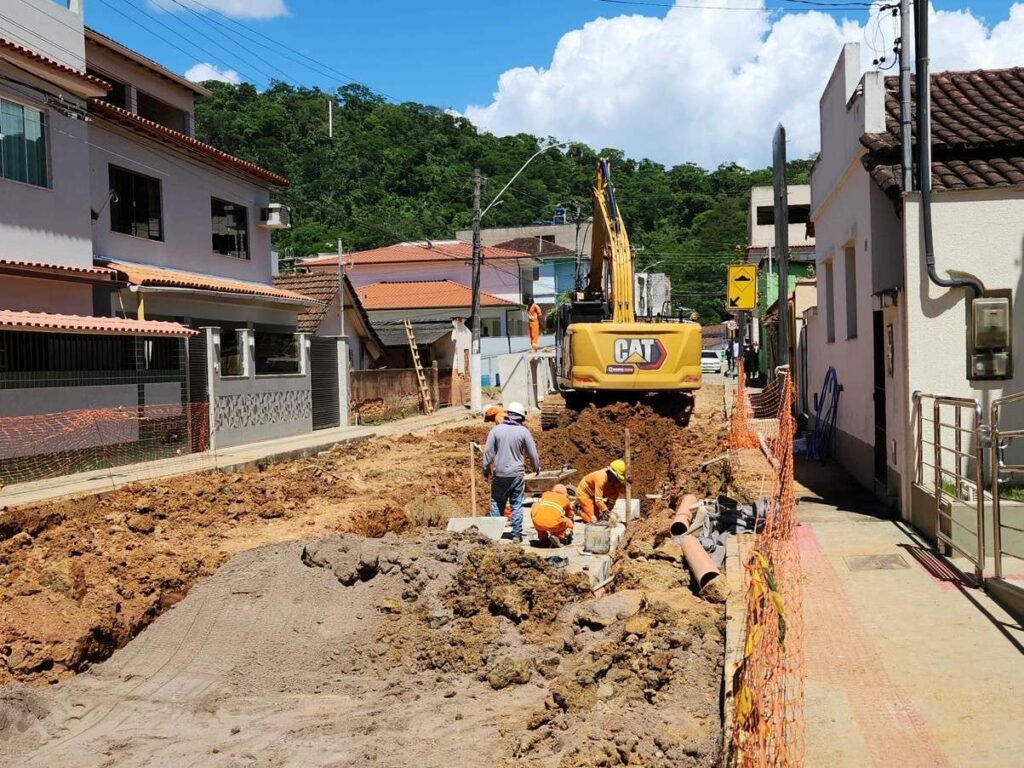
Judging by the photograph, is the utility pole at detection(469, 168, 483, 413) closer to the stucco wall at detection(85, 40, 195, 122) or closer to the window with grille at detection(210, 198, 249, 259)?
the window with grille at detection(210, 198, 249, 259)

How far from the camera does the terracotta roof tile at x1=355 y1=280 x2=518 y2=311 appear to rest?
52.2 m

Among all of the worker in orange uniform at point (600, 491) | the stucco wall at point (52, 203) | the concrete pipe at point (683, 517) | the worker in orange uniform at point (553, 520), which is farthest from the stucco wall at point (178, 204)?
the concrete pipe at point (683, 517)

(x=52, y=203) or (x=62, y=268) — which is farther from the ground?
(x=52, y=203)

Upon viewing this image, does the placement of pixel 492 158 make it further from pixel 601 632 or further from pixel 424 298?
pixel 601 632

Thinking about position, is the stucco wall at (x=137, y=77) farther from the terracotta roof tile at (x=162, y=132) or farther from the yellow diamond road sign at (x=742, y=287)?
the yellow diamond road sign at (x=742, y=287)

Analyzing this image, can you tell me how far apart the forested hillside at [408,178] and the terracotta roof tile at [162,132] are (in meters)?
22.4

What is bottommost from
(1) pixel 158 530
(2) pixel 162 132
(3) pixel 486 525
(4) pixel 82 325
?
(1) pixel 158 530

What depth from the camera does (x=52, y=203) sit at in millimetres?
18297

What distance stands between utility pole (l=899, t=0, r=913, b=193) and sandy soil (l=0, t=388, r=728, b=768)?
457 centimetres

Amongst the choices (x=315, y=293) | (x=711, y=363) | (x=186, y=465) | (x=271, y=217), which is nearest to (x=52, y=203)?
(x=186, y=465)

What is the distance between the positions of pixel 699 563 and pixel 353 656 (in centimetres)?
312

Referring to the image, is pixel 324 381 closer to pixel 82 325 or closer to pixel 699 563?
pixel 82 325

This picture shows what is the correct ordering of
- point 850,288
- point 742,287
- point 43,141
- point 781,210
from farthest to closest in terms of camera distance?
point 742,287, point 43,141, point 781,210, point 850,288

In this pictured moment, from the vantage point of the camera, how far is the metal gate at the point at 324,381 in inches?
1041
